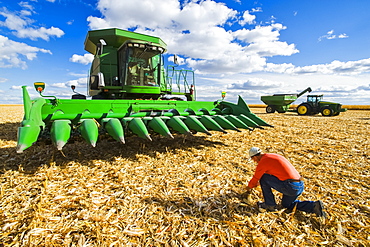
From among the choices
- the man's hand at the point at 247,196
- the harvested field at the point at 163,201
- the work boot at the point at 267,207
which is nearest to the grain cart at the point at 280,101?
the harvested field at the point at 163,201

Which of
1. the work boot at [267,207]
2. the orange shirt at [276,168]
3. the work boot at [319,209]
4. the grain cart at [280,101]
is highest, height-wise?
the grain cart at [280,101]

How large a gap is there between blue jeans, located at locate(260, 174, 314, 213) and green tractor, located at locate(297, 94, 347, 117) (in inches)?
740

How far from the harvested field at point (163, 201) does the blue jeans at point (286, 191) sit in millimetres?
114

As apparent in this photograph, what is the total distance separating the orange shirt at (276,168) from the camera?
2328 mm

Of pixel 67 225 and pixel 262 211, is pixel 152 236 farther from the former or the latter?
pixel 262 211

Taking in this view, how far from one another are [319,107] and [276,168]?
19730 millimetres

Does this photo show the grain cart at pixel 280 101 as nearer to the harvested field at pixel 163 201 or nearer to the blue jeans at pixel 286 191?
the harvested field at pixel 163 201

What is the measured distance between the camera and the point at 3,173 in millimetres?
3234

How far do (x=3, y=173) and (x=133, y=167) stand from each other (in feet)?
6.82

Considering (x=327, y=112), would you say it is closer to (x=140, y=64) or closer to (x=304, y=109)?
(x=304, y=109)

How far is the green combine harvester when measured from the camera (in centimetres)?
353

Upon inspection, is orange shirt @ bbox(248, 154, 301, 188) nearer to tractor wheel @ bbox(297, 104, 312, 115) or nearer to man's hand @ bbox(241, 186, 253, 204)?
man's hand @ bbox(241, 186, 253, 204)

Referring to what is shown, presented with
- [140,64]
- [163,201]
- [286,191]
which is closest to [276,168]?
[286,191]

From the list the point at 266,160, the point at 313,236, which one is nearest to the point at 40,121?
the point at 266,160
